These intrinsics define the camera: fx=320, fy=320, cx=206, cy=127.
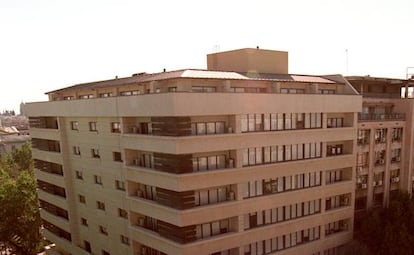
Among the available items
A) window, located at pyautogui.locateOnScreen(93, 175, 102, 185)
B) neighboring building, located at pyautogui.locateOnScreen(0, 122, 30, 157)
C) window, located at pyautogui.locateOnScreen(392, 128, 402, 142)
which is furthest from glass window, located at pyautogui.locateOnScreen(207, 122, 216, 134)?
neighboring building, located at pyautogui.locateOnScreen(0, 122, 30, 157)

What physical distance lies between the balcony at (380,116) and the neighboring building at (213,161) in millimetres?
4876

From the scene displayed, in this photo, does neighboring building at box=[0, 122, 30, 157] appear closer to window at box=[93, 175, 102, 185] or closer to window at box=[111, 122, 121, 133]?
window at box=[93, 175, 102, 185]

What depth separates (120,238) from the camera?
34.3m

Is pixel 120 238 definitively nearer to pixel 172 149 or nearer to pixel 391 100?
pixel 172 149

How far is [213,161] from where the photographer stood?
28.3 meters

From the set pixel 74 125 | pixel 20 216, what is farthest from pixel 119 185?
pixel 20 216

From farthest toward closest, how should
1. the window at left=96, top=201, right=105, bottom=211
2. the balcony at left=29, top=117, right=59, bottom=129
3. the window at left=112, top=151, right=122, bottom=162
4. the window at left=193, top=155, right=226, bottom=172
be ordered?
the balcony at left=29, top=117, right=59, bottom=129, the window at left=96, top=201, right=105, bottom=211, the window at left=112, top=151, right=122, bottom=162, the window at left=193, top=155, right=226, bottom=172

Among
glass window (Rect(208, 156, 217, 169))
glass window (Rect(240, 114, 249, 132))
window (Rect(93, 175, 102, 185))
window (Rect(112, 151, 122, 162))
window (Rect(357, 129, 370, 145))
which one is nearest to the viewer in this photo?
glass window (Rect(208, 156, 217, 169))

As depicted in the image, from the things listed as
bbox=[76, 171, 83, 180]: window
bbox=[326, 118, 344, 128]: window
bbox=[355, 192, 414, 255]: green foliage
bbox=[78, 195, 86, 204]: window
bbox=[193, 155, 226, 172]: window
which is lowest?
bbox=[355, 192, 414, 255]: green foliage

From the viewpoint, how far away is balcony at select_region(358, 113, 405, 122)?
3936 centimetres

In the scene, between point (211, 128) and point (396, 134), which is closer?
point (211, 128)

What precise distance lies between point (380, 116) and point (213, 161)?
24.9 meters

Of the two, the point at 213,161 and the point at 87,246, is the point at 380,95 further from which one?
the point at 87,246

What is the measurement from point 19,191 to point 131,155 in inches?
1146
